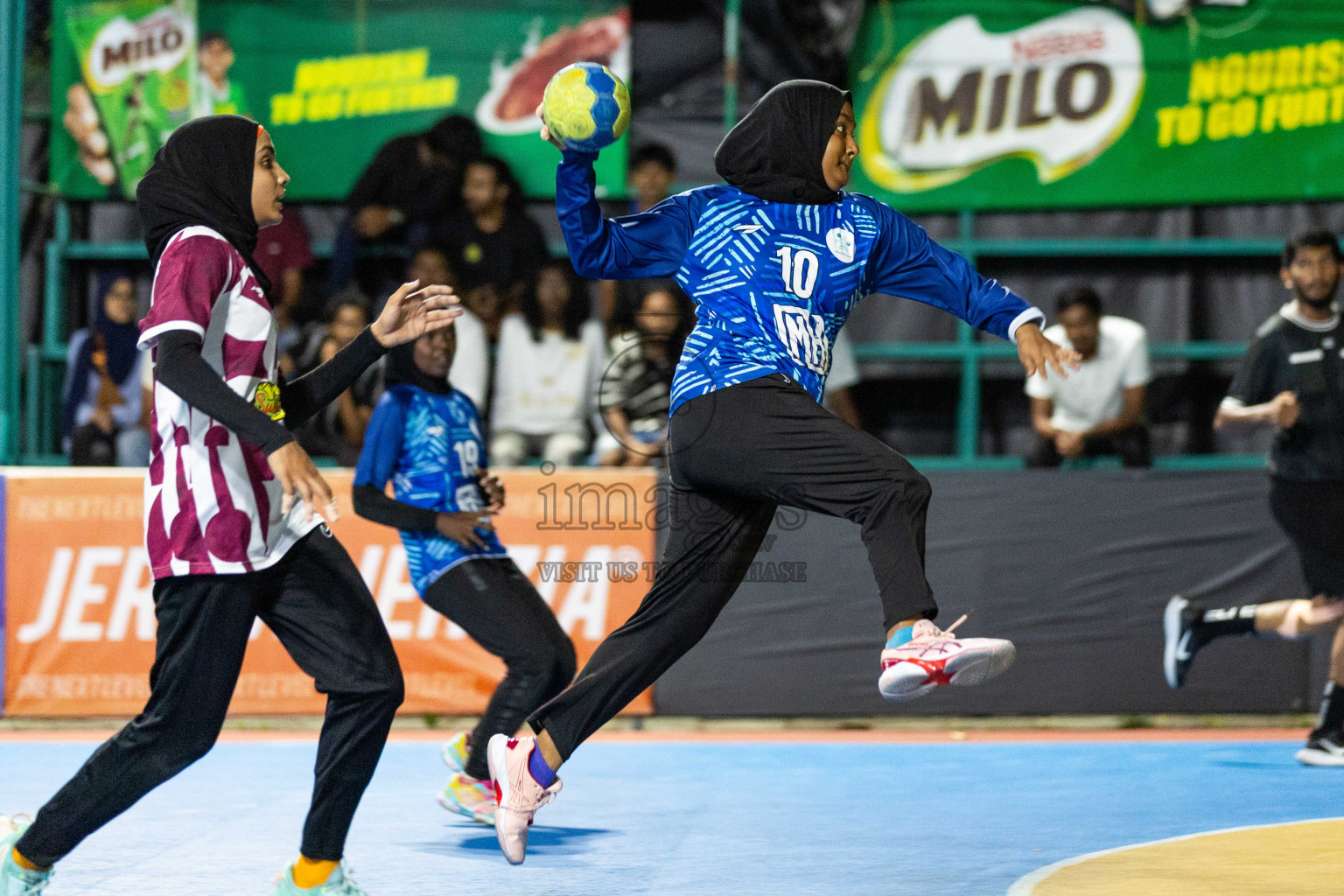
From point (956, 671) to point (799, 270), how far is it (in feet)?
4.36

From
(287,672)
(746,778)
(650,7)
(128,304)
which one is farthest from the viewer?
(650,7)

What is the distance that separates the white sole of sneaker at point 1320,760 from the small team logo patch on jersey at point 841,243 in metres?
4.31

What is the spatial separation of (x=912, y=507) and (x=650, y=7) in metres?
8.48

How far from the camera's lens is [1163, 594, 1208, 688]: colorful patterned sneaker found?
27.0ft

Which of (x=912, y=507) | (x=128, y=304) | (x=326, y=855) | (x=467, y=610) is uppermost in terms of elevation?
(x=128, y=304)

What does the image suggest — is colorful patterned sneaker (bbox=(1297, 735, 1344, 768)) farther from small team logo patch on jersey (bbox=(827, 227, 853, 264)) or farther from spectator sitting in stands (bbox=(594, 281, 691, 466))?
small team logo patch on jersey (bbox=(827, 227, 853, 264))

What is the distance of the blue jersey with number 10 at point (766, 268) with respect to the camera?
15.1 ft

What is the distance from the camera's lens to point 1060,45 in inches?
440

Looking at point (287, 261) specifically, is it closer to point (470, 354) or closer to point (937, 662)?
point (470, 354)

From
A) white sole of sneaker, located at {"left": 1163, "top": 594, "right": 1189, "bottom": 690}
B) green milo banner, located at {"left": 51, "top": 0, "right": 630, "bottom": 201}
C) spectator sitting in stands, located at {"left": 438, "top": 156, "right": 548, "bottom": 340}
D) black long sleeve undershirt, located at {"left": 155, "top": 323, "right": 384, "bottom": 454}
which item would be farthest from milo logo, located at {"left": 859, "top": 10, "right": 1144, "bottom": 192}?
black long sleeve undershirt, located at {"left": 155, "top": 323, "right": 384, "bottom": 454}

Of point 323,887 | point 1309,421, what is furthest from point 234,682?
point 1309,421

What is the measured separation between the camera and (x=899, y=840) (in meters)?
5.72

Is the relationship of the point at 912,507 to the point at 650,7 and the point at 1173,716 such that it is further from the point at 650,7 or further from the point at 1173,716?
the point at 650,7

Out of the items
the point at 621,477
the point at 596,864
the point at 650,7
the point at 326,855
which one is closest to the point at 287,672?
the point at 621,477
